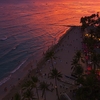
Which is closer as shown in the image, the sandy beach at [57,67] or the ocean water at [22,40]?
the sandy beach at [57,67]

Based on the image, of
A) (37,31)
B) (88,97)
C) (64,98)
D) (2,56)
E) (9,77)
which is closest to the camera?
(88,97)

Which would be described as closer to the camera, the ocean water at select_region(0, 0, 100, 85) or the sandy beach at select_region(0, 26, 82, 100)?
the sandy beach at select_region(0, 26, 82, 100)

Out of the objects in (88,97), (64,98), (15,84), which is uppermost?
(88,97)

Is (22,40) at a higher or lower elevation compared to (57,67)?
higher

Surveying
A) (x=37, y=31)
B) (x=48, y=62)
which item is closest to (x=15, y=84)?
(x=48, y=62)

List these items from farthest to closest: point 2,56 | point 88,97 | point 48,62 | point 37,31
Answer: point 37,31, point 2,56, point 48,62, point 88,97

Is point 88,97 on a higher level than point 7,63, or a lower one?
higher

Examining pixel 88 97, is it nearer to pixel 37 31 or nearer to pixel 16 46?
pixel 16 46

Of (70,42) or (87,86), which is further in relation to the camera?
(70,42)

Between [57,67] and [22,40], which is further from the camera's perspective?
[22,40]
